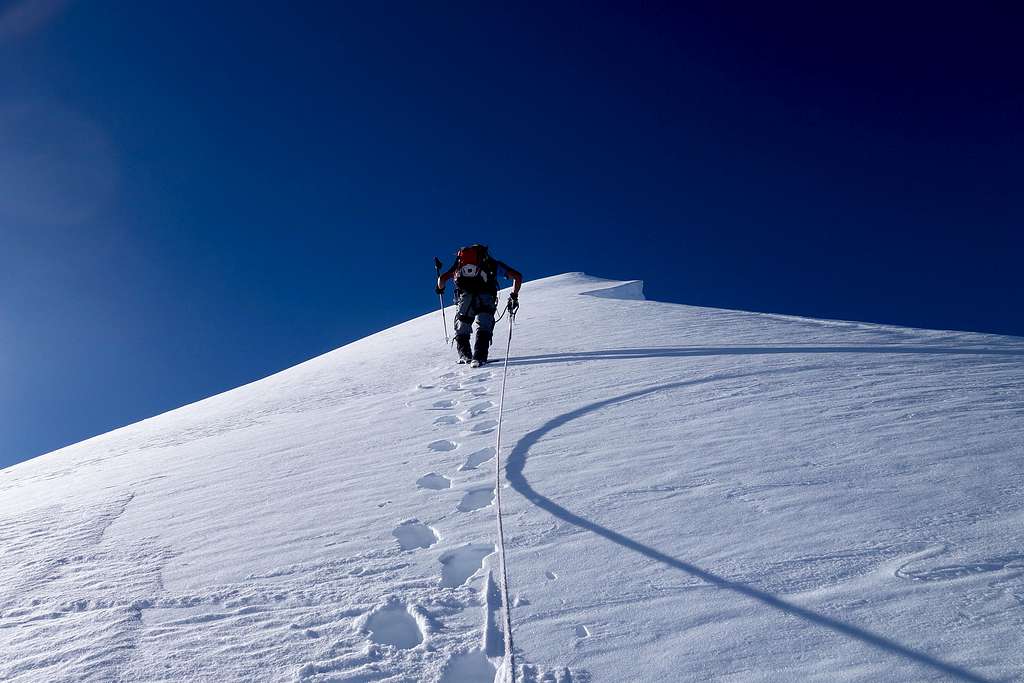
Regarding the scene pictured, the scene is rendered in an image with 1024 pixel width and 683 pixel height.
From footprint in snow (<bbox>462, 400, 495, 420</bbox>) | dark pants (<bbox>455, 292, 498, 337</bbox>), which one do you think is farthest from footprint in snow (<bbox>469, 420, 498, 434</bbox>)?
dark pants (<bbox>455, 292, 498, 337</bbox>)

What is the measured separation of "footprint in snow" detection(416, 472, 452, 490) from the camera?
358cm

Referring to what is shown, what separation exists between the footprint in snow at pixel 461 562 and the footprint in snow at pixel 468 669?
43 cm

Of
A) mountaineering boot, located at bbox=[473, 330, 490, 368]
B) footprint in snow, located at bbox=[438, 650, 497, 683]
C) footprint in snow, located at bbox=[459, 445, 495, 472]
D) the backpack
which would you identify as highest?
the backpack

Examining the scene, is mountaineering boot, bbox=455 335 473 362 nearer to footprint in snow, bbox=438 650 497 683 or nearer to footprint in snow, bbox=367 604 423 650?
footprint in snow, bbox=367 604 423 650

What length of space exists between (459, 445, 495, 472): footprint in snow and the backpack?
152 inches

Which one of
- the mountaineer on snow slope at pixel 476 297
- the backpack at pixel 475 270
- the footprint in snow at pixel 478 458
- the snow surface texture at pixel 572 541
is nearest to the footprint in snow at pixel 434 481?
the snow surface texture at pixel 572 541

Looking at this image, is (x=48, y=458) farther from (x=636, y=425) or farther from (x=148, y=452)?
(x=636, y=425)

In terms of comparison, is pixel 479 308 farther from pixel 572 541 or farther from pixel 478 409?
pixel 572 541

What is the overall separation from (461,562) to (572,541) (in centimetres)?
49

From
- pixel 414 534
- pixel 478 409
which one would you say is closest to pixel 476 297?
pixel 478 409

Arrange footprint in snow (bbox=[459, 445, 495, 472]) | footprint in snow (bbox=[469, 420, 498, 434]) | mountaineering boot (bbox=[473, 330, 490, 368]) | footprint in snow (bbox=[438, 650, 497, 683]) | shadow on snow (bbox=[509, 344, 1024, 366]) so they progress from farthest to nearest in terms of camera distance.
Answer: mountaineering boot (bbox=[473, 330, 490, 368]) → shadow on snow (bbox=[509, 344, 1024, 366]) → footprint in snow (bbox=[469, 420, 498, 434]) → footprint in snow (bbox=[459, 445, 495, 472]) → footprint in snow (bbox=[438, 650, 497, 683])

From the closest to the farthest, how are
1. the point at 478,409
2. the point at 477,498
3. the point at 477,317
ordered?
the point at 477,498 < the point at 478,409 < the point at 477,317

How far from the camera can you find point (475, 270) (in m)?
7.83

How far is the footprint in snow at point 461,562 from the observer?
2473 mm
